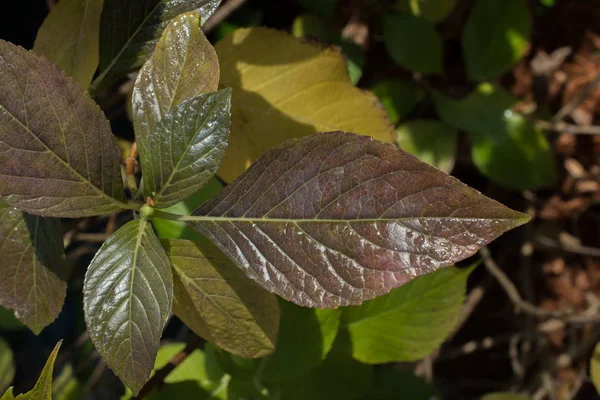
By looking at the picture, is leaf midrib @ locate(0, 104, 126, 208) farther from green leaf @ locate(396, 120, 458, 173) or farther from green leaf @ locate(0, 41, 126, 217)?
green leaf @ locate(396, 120, 458, 173)

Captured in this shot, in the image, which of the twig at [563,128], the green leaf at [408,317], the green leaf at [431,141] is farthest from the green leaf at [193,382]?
the twig at [563,128]

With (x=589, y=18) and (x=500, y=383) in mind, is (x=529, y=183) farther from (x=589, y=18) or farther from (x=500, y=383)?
(x=500, y=383)

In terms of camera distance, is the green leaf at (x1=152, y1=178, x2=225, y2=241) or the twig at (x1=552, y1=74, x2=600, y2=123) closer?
the green leaf at (x1=152, y1=178, x2=225, y2=241)

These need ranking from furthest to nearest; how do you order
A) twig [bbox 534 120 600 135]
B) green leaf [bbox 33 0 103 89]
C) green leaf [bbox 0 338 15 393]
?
twig [bbox 534 120 600 135], green leaf [bbox 0 338 15 393], green leaf [bbox 33 0 103 89]

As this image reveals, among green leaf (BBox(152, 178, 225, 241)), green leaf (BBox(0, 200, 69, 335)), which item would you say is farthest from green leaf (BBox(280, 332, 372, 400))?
green leaf (BBox(0, 200, 69, 335))

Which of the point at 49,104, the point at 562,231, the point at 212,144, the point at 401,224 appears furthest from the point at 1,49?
the point at 562,231

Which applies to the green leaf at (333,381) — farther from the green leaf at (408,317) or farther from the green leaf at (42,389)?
the green leaf at (42,389)
